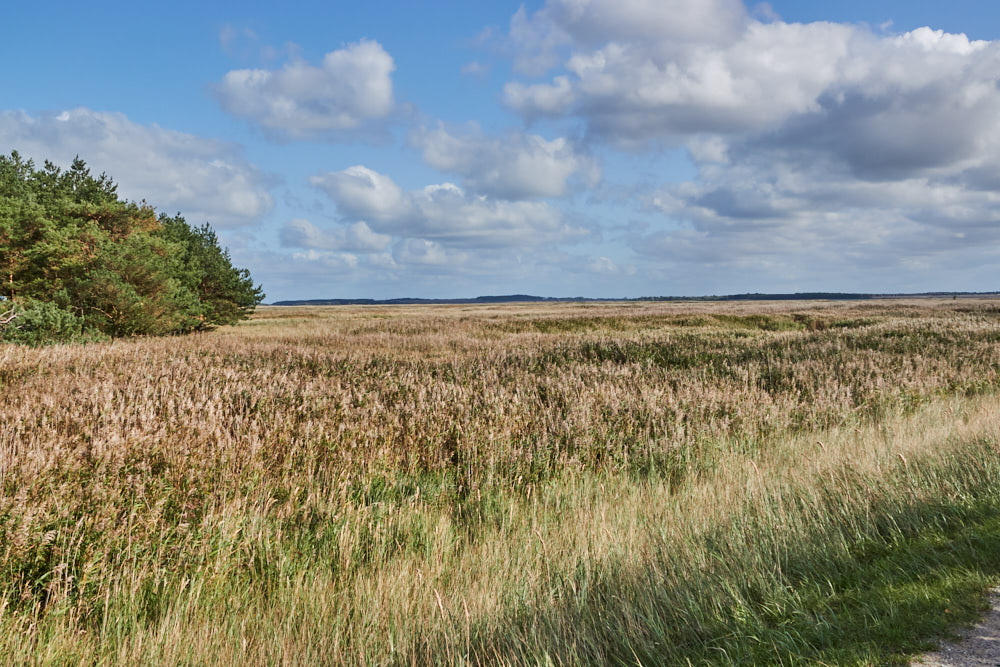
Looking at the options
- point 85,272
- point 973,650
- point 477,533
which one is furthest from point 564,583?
point 85,272

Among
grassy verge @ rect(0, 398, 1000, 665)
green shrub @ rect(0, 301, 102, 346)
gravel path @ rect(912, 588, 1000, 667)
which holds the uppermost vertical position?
green shrub @ rect(0, 301, 102, 346)

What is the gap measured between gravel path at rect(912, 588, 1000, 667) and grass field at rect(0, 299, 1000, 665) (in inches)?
3.9

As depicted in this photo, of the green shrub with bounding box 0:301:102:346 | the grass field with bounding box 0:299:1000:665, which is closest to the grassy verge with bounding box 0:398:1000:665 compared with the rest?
the grass field with bounding box 0:299:1000:665

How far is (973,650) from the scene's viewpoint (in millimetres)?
2277

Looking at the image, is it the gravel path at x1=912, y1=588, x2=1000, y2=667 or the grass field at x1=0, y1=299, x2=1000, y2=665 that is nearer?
the gravel path at x1=912, y1=588, x2=1000, y2=667

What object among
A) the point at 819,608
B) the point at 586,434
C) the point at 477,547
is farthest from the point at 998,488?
the point at 477,547

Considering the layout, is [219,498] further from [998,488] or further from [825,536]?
[998,488]

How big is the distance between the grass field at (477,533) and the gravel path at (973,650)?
0.33 ft

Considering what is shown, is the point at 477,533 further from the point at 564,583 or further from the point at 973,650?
the point at 973,650

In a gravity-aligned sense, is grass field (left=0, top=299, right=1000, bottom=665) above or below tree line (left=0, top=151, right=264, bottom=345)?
below

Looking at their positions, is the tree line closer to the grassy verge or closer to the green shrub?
the green shrub

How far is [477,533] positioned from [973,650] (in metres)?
3.15

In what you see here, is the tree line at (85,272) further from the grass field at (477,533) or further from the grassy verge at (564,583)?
the grassy verge at (564,583)

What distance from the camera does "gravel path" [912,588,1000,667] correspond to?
7.15 ft
